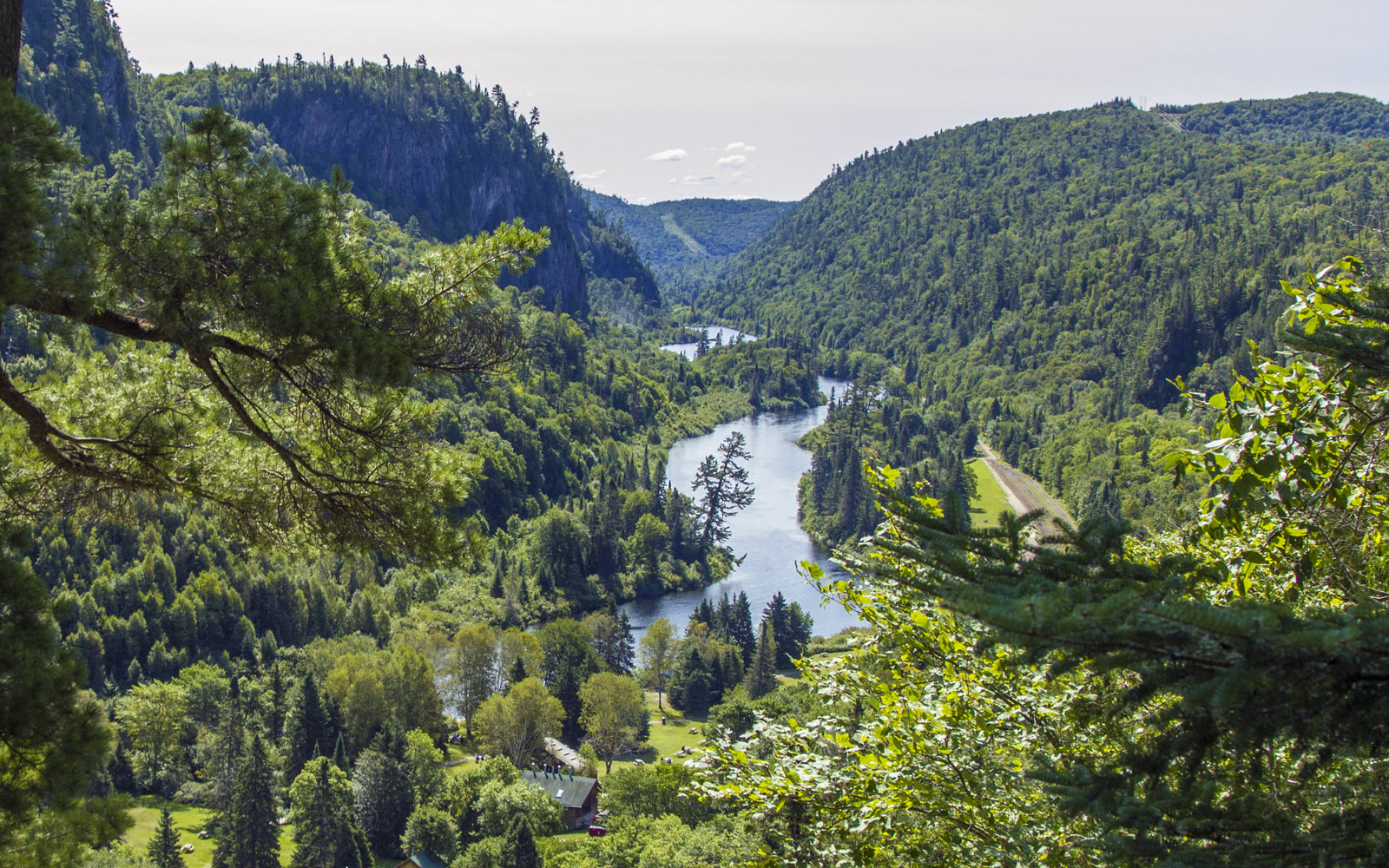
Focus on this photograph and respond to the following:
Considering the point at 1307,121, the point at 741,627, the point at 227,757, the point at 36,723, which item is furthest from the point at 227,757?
the point at 1307,121

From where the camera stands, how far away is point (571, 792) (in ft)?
113

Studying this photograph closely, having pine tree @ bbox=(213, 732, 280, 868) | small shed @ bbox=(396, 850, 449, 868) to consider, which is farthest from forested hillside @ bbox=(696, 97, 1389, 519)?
pine tree @ bbox=(213, 732, 280, 868)

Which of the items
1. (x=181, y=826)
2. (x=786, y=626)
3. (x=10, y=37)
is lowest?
(x=181, y=826)

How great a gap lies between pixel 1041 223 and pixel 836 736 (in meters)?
163

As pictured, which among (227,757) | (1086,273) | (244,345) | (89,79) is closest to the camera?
(244,345)

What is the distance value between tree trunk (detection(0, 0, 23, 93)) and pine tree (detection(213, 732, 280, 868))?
29735 millimetres

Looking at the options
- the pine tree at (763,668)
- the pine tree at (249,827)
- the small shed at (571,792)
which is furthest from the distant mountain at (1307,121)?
the pine tree at (249,827)

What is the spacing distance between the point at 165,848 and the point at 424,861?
778 centimetres

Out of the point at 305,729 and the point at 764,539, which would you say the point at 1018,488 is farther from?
the point at 305,729

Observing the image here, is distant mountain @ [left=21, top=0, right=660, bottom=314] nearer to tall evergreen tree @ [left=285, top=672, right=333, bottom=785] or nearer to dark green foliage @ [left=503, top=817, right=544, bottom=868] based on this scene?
tall evergreen tree @ [left=285, top=672, right=333, bottom=785]

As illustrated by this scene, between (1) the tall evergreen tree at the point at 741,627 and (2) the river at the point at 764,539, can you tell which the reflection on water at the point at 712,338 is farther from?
(1) the tall evergreen tree at the point at 741,627

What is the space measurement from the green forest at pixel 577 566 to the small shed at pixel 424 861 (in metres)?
0.13

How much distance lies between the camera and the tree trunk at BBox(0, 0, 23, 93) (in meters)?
5.28

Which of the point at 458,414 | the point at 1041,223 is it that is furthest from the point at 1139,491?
the point at 1041,223
